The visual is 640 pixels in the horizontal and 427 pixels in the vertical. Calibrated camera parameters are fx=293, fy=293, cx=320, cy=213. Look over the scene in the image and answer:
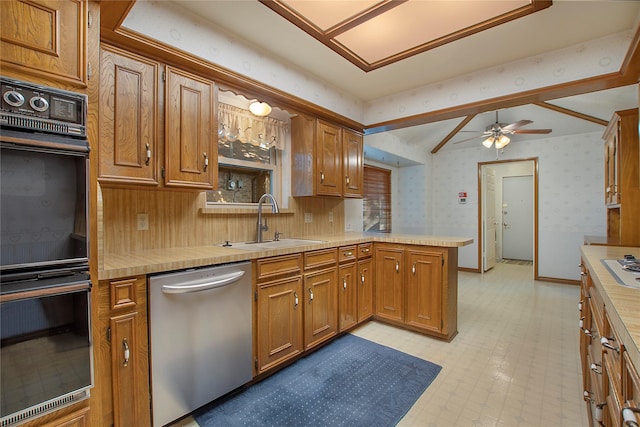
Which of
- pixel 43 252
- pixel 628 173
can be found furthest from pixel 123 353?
pixel 628 173

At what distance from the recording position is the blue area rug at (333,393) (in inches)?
65.5

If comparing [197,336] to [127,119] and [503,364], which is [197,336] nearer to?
[127,119]

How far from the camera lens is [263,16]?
6.26ft

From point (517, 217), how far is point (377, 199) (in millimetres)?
4113

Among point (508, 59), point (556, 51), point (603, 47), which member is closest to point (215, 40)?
point (508, 59)

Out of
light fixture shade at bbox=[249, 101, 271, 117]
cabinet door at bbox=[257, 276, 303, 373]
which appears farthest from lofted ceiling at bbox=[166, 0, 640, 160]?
cabinet door at bbox=[257, 276, 303, 373]

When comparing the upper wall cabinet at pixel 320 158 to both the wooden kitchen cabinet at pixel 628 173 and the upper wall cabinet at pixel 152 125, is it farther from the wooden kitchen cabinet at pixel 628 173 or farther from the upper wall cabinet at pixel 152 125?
the wooden kitchen cabinet at pixel 628 173

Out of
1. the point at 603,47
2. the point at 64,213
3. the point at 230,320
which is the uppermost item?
the point at 603,47

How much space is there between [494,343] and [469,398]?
973 mm

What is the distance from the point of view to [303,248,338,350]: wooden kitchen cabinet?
2316mm

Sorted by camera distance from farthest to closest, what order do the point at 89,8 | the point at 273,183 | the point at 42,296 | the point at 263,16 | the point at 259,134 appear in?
the point at 273,183
the point at 259,134
the point at 263,16
the point at 89,8
the point at 42,296

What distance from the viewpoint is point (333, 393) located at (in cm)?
189

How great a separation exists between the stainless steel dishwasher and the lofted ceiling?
162 centimetres

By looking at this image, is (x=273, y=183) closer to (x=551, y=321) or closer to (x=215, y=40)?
(x=215, y=40)
